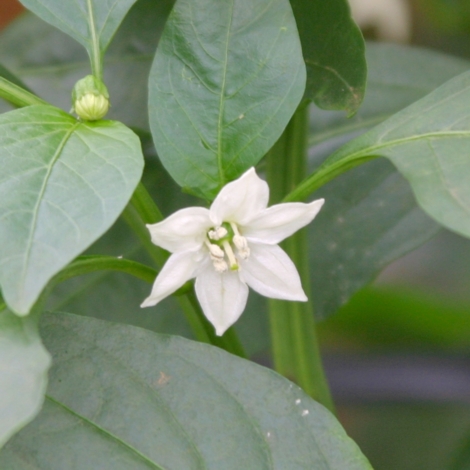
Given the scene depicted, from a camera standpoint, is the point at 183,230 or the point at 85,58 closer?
the point at 183,230

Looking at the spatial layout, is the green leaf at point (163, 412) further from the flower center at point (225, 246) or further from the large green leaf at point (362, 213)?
the large green leaf at point (362, 213)

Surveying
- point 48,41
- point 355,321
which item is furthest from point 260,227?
point 355,321

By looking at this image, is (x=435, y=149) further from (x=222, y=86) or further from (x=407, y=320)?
(x=407, y=320)

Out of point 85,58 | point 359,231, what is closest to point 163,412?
point 359,231

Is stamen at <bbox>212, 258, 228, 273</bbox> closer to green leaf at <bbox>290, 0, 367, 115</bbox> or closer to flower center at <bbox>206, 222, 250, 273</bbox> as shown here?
flower center at <bbox>206, 222, 250, 273</bbox>

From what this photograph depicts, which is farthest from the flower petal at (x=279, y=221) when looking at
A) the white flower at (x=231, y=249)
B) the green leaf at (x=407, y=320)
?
the green leaf at (x=407, y=320)

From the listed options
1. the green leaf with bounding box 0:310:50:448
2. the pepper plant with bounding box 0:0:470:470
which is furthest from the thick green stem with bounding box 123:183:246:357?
the green leaf with bounding box 0:310:50:448

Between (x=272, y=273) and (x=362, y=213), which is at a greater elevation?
(x=272, y=273)
